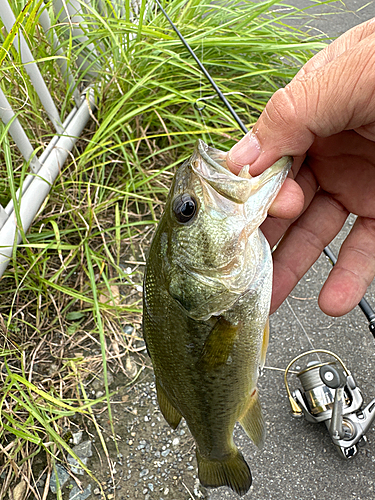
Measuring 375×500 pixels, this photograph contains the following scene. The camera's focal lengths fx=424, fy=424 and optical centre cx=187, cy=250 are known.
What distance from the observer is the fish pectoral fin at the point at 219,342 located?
52.6 inches

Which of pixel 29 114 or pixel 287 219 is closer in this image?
pixel 287 219

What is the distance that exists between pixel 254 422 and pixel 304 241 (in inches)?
31.0

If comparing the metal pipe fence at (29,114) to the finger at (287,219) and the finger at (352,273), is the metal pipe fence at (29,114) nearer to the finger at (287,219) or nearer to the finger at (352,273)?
the finger at (287,219)

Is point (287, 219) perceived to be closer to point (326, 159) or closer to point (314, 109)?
point (326, 159)

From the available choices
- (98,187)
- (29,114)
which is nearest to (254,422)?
(98,187)

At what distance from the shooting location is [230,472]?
1511mm

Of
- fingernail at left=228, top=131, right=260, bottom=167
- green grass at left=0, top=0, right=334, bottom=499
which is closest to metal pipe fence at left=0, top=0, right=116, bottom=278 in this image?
green grass at left=0, top=0, right=334, bottom=499

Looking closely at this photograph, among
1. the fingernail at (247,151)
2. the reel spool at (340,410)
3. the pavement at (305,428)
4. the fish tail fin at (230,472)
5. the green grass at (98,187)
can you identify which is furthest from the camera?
the green grass at (98,187)

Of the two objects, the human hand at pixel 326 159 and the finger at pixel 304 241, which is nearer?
the human hand at pixel 326 159

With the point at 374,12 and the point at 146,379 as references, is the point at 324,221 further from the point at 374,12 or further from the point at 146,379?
the point at 374,12

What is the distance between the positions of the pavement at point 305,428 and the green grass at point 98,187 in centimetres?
76

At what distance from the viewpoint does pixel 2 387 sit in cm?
215

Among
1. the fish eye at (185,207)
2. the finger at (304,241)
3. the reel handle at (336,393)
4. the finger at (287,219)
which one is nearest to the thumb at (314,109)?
the fish eye at (185,207)

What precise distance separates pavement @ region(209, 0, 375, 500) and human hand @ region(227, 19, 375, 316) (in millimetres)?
690
